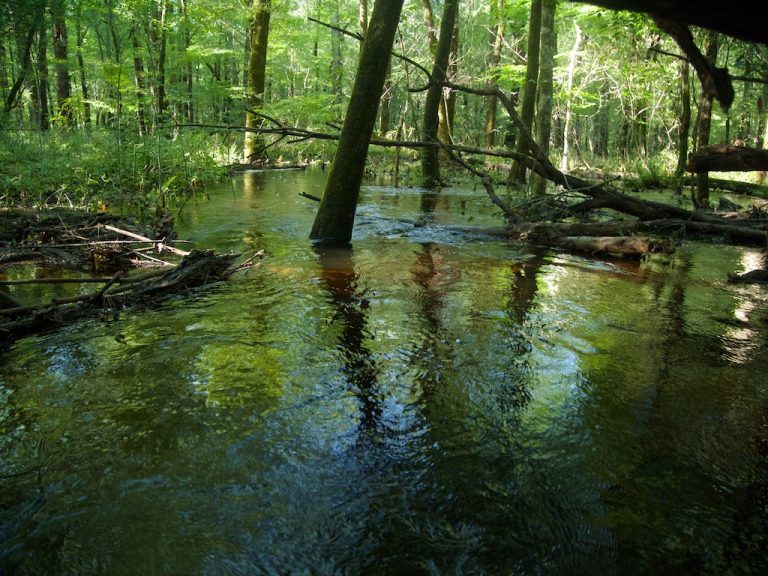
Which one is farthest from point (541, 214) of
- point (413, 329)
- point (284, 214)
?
point (413, 329)

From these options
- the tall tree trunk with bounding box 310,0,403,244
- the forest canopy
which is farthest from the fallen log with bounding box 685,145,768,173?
the tall tree trunk with bounding box 310,0,403,244

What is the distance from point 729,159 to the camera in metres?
4.03

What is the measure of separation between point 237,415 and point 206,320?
1.82 m

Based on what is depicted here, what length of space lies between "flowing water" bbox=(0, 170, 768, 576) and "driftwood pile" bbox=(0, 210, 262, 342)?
0.80 feet

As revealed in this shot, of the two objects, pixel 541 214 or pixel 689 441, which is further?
pixel 541 214

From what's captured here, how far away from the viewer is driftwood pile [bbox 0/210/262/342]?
452 centimetres

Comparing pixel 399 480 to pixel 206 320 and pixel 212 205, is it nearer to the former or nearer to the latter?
pixel 206 320

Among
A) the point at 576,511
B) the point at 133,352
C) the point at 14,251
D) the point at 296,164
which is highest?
the point at 296,164

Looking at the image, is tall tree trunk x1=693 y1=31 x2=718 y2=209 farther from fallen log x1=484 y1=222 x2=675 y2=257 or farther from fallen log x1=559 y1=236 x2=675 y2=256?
fallen log x1=559 y1=236 x2=675 y2=256

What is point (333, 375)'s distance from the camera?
12.4ft

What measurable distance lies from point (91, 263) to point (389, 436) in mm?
5095

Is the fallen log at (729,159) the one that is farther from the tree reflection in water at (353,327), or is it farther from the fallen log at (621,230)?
the fallen log at (621,230)

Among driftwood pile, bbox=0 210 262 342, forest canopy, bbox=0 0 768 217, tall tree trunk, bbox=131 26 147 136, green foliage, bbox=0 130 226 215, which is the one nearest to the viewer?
driftwood pile, bbox=0 210 262 342

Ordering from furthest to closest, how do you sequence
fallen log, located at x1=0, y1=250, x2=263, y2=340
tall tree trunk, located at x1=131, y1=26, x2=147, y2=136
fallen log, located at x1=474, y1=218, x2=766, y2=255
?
tall tree trunk, located at x1=131, y1=26, x2=147, y2=136
fallen log, located at x1=474, y1=218, x2=766, y2=255
fallen log, located at x1=0, y1=250, x2=263, y2=340
